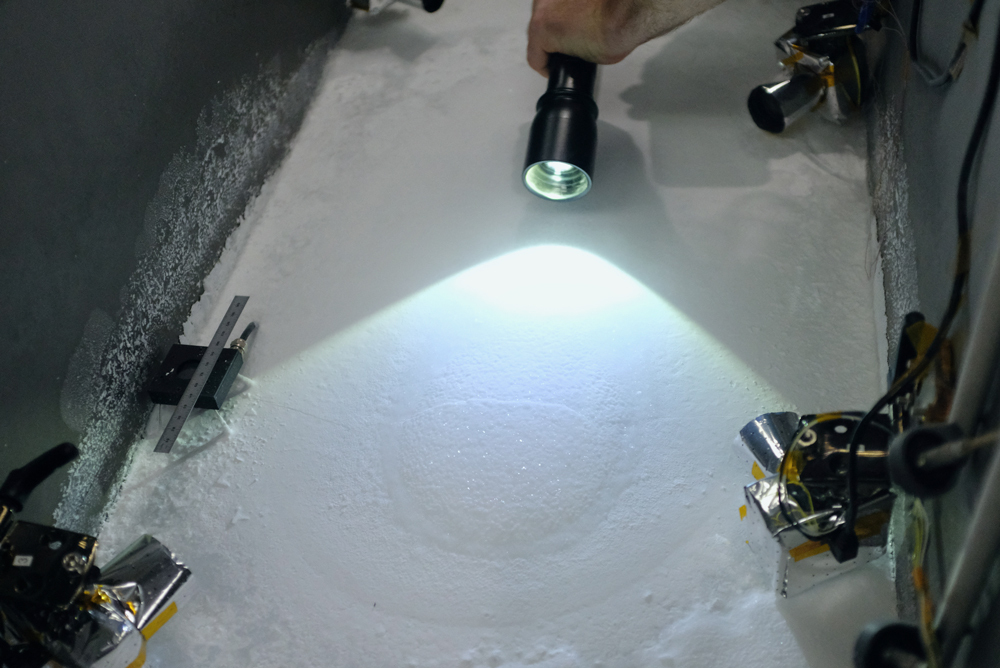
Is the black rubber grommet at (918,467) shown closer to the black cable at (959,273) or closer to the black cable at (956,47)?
the black cable at (959,273)

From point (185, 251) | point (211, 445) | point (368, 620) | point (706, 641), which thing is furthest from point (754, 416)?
point (185, 251)

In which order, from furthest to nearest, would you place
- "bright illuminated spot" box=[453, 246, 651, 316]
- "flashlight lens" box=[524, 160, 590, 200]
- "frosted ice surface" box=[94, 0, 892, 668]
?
"flashlight lens" box=[524, 160, 590, 200] < "bright illuminated spot" box=[453, 246, 651, 316] < "frosted ice surface" box=[94, 0, 892, 668]

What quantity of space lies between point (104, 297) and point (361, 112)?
864mm

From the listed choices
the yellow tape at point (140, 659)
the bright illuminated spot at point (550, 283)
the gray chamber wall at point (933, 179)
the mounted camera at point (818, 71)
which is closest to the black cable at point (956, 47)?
the gray chamber wall at point (933, 179)

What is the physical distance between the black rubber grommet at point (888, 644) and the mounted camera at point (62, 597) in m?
0.90

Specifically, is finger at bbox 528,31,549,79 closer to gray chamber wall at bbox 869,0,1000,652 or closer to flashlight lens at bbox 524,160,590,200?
flashlight lens at bbox 524,160,590,200

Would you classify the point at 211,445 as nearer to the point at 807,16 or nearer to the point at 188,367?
the point at 188,367

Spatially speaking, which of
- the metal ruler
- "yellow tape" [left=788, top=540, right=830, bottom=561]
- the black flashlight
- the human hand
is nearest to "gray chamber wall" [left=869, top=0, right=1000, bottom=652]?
"yellow tape" [left=788, top=540, right=830, bottom=561]

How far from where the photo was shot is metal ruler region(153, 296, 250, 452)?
137 centimetres

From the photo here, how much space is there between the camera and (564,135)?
1.63m

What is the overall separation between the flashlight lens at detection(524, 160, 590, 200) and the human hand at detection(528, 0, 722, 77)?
0.26m

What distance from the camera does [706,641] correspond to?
1.12 metres

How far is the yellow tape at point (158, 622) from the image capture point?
1.11m

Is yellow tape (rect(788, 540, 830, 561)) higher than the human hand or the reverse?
the reverse
